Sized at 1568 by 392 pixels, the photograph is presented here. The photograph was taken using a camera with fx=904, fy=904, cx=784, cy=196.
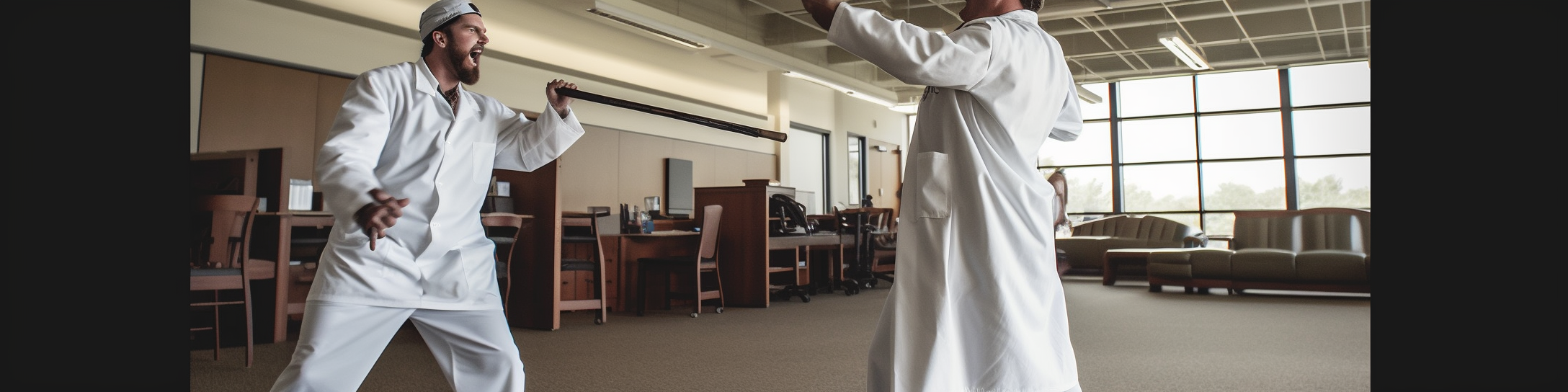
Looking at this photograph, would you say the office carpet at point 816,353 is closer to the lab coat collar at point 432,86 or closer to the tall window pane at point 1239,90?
the lab coat collar at point 432,86

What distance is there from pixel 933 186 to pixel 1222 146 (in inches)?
551

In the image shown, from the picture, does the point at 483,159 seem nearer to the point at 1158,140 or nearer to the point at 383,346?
the point at 383,346

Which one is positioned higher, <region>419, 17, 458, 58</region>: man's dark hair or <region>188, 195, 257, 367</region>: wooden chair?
<region>419, 17, 458, 58</region>: man's dark hair

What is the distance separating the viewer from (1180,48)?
998 centimetres

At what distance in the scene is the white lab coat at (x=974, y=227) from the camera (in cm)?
163

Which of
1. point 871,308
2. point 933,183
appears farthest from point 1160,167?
point 933,183

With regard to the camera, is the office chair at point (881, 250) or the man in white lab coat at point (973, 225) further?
the office chair at point (881, 250)

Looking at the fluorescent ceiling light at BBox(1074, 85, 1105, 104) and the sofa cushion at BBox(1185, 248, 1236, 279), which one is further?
the fluorescent ceiling light at BBox(1074, 85, 1105, 104)

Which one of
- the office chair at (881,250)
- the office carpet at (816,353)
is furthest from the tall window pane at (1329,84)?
the office carpet at (816,353)

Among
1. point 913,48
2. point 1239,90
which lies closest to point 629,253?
point 913,48

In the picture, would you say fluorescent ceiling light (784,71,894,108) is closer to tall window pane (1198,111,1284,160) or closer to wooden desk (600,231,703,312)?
wooden desk (600,231,703,312)

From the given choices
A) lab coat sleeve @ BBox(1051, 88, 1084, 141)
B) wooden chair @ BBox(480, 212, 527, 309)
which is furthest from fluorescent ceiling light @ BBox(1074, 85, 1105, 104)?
lab coat sleeve @ BBox(1051, 88, 1084, 141)

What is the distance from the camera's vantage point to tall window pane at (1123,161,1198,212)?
46.7 ft

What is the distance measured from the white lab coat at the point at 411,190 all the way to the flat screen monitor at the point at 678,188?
8.89 metres
